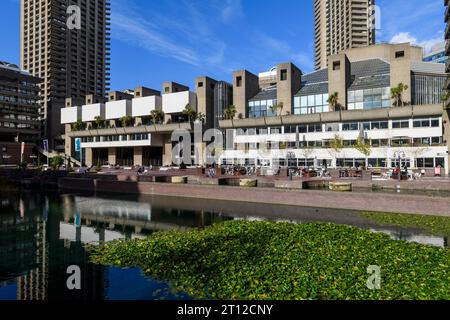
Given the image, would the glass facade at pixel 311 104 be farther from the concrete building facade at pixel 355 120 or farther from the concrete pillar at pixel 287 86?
the concrete pillar at pixel 287 86

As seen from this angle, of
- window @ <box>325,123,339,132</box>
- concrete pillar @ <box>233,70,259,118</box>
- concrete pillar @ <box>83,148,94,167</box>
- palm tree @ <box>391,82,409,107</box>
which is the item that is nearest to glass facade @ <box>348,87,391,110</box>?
palm tree @ <box>391,82,409,107</box>

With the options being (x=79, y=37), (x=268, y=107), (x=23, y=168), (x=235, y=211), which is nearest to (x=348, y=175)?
(x=235, y=211)

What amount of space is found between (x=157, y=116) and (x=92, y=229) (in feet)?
191

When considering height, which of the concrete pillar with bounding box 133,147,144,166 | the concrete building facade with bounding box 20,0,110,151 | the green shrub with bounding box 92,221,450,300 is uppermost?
the concrete building facade with bounding box 20,0,110,151

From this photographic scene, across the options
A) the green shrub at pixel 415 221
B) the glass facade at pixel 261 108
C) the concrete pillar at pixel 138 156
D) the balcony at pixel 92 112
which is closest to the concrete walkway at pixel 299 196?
the green shrub at pixel 415 221

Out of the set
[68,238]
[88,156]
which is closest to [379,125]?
[68,238]

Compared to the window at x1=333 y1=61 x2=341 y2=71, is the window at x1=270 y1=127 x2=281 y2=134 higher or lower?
the window at x1=333 y1=61 x2=341 y2=71

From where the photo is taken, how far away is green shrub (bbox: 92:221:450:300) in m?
10.5

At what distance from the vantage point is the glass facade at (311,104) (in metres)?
64.1

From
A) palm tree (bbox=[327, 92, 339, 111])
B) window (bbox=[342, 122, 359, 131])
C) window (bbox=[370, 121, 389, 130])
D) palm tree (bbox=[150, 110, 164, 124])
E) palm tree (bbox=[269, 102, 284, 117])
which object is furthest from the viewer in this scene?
palm tree (bbox=[150, 110, 164, 124])

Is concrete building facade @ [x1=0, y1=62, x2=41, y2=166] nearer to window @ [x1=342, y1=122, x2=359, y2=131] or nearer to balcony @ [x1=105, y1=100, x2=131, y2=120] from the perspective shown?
balcony @ [x1=105, y1=100, x2=131, y2=120]

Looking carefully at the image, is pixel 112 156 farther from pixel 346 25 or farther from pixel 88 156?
pixel 346 25

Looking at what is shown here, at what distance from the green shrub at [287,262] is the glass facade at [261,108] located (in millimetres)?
51840

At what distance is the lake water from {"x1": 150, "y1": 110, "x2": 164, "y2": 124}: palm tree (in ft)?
129
